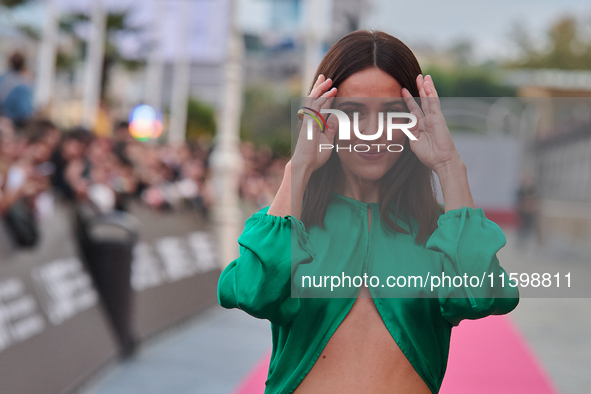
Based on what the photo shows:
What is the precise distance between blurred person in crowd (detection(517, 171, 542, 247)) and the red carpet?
2791mm

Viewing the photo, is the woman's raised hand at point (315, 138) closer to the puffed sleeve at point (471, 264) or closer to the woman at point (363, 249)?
the woman at point (363, 249)

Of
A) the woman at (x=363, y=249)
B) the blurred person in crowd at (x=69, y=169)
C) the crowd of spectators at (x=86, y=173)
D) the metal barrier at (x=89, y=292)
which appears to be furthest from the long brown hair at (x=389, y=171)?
the blurred person in crowd at (x=69, y=169)

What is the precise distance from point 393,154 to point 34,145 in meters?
4.74

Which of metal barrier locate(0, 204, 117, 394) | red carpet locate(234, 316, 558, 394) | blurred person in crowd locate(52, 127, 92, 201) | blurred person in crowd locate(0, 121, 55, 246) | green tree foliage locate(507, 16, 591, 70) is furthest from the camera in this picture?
green tree foliage locate(507, 16, 591, 70)

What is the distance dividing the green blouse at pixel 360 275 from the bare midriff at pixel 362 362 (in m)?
0.02

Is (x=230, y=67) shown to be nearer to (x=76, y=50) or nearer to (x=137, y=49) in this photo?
(x=137, y=49)

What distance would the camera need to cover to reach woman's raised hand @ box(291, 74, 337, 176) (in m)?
1.53

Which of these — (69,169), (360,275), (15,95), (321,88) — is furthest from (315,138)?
(15,95)

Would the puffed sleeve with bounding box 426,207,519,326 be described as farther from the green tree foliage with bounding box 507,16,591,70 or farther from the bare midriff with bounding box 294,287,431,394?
the green tree foliage with bounding box 507,16,591,70

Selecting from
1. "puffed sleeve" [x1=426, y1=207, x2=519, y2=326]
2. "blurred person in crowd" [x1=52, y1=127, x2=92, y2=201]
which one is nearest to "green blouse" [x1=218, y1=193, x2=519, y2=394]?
"puffed sleeve" [x1=426, y1=207, x2=519, y2=326]

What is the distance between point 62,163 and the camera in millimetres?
5766

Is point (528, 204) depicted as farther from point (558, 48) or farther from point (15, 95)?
point (558, 48)

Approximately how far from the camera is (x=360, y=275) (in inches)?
61.4

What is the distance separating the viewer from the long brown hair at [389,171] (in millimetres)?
1562
